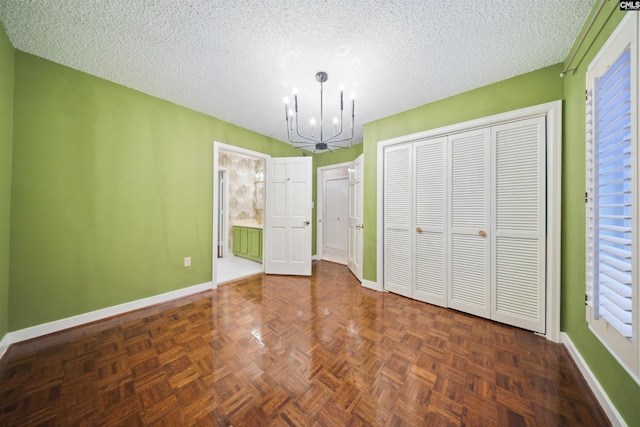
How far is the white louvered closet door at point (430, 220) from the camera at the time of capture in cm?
246

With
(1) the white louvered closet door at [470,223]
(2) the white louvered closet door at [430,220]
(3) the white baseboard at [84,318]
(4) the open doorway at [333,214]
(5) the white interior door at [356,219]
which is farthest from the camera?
(4) the open doorway at [333,214]

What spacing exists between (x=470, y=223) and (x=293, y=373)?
88.8 inches

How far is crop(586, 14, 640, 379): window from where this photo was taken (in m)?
0.98

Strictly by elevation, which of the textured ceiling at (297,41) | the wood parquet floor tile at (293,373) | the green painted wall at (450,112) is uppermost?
the textured ceiling at (297,41)

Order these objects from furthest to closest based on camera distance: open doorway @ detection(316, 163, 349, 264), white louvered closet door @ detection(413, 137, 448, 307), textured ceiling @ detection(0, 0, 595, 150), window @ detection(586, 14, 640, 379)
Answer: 1. open doorway @ detection(316, 163, 349, 264)
2. white louvered closet door @ detection(413, 137, 448, 307)
3. textured ceiling @ detection(0, 0, 595, 150)
4. window @ detection(586, 14, 640, 379)

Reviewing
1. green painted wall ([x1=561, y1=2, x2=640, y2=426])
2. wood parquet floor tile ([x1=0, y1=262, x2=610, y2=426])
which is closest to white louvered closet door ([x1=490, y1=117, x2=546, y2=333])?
green painted wall ([x1=561, y1=2, x2=640, y2=426])

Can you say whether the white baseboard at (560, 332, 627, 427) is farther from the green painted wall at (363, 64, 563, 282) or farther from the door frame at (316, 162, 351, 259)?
the door frame at (316, 162, 351, 259)

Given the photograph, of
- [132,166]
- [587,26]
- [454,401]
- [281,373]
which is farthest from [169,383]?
[587,26]

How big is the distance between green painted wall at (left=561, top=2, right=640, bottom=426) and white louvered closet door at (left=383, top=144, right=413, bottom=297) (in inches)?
51.5

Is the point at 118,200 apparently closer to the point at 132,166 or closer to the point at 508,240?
the point at 132,166

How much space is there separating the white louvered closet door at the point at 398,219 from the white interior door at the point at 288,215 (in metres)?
1.33

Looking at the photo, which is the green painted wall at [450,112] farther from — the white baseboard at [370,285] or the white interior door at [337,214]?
the white interior door at [337,214]

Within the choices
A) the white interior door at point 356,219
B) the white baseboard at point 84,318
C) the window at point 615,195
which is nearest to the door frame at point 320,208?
the white interior door at point 356,219

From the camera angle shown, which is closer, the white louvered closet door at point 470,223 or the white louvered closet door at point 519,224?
the white louvered closet door at point 519,224
